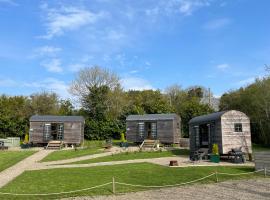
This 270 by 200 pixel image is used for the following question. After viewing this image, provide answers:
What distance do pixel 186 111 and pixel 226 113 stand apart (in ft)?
71.5

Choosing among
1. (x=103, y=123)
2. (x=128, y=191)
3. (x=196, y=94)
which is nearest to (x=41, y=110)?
(x=103, y=123)

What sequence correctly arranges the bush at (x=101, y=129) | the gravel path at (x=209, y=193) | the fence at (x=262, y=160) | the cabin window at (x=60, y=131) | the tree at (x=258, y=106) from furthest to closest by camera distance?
the bush at (x=101, y=129)
the cabin window at (x=60, y=131)
the tree at (x=258, y=106)
the fence at (x=262, y=160)
the gravel path at (x=209, y=193)

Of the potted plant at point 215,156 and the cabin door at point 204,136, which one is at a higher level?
the cabin door at point 204,136

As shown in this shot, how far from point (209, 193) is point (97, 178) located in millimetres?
5570

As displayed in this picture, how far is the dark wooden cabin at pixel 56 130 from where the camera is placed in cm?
3584

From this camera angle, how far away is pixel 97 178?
14.6m

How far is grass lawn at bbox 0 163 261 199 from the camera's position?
40.5 feet

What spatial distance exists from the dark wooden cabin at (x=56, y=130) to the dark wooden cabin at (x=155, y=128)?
6134mm

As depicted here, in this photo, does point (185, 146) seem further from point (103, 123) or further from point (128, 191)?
point (128, 191)

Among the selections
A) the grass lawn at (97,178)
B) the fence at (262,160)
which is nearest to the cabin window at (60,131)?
the grass lawn at (97,178)

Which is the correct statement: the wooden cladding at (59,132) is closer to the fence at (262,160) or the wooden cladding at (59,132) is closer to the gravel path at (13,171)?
the gravel path at (13,171)

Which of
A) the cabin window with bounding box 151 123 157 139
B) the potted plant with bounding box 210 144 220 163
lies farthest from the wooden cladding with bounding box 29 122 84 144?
the potted plant with bounding box 210 144 220 163

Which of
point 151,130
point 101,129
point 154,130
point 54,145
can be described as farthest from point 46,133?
point 154,130

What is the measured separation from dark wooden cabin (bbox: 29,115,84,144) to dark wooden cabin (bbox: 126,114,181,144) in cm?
613
